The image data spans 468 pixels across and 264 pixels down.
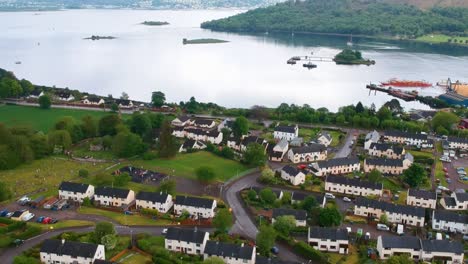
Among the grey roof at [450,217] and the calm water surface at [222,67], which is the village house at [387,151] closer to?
the grey roof at [450,217]

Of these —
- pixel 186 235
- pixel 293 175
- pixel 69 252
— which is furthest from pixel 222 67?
pixel 69 252

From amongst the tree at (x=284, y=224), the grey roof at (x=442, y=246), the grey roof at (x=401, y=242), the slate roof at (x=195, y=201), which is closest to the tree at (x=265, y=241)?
the tree at (x=284, y=224)

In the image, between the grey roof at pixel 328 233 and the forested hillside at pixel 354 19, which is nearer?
the grey roof at pixel 328 233

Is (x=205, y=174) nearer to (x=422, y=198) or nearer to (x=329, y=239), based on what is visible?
(x=329, y=239)

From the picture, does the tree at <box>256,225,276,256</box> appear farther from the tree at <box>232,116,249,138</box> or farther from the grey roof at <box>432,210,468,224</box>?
the tree at <box>232,116,249,138</box>

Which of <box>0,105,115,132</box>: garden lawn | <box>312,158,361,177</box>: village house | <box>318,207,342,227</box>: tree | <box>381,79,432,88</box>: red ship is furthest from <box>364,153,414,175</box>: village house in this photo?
<box>381,79,432,88</box>: red ship

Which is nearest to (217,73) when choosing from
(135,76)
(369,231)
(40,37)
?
(135,76)
